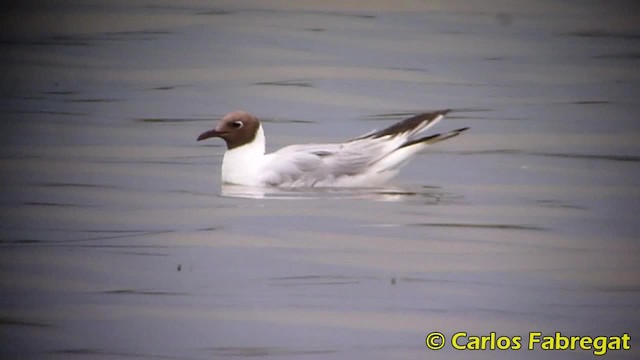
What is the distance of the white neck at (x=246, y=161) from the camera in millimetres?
1772

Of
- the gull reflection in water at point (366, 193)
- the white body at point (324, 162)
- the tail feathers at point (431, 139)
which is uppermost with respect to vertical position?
the tail feathers at point (431, 139)

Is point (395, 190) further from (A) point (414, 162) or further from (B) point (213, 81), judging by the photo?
(B) point (213, 81)

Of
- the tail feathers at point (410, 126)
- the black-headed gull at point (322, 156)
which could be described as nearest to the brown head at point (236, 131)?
the black-headed gull at point (322, 156)

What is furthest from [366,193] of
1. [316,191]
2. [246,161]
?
[246,161]

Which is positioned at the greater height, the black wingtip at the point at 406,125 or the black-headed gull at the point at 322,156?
the black wingtip at the point at 406,125

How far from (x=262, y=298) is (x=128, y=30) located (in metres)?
0.80

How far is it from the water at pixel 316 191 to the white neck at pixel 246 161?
4cm

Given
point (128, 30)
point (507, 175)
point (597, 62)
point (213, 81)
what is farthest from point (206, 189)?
point (597, 62)

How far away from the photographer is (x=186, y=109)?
1800 mm

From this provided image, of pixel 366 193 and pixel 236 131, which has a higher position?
pixel 236 131

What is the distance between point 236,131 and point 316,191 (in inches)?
10.3

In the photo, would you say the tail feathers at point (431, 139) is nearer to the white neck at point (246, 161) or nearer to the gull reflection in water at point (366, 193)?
the gull reflection in water at point (366, 193)

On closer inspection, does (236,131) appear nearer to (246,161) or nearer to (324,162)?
(246,161)

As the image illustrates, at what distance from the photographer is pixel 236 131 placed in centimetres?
178
